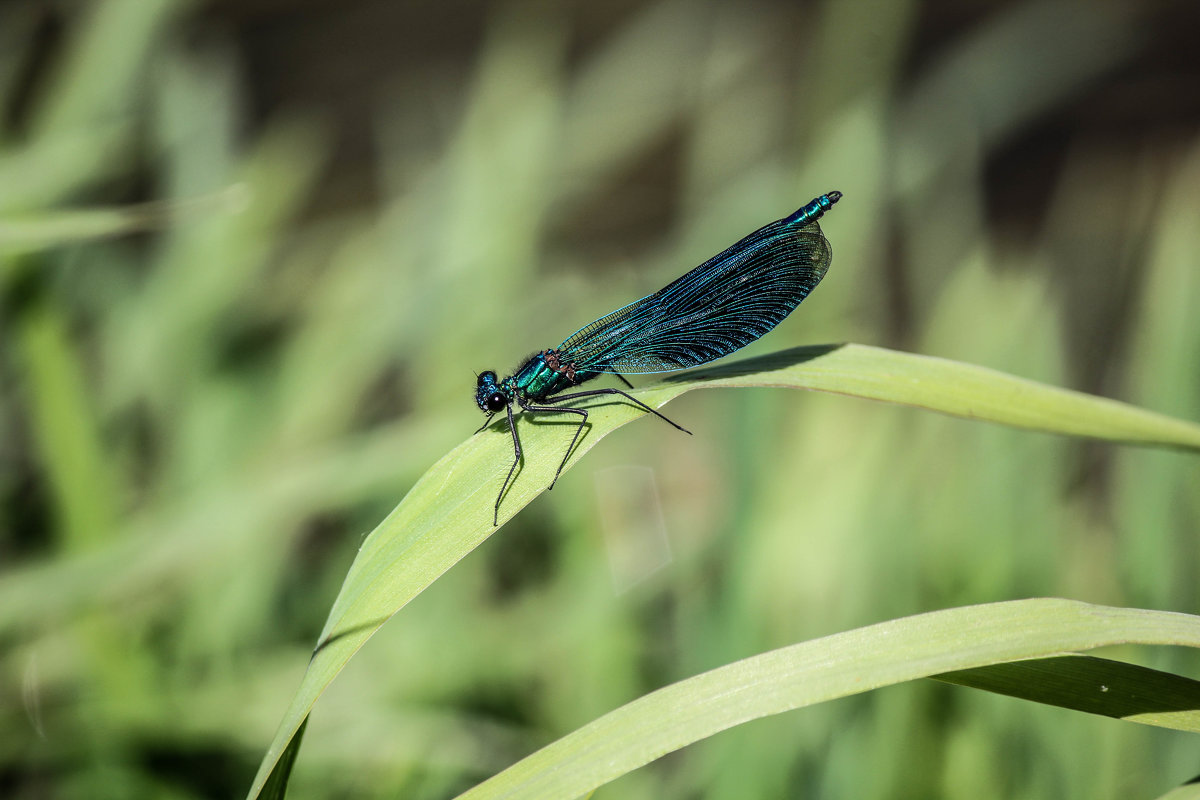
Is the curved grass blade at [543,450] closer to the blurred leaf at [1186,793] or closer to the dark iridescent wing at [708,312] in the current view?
the blurred leaf at [1186,793]

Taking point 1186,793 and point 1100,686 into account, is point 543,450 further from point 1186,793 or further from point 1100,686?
point 1186,793

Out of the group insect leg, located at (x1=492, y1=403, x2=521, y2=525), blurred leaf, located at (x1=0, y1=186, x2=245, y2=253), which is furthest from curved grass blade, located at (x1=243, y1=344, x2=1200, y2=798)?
blurred leaf, located at (x1=0, y1=186, x2=245, y2=253)

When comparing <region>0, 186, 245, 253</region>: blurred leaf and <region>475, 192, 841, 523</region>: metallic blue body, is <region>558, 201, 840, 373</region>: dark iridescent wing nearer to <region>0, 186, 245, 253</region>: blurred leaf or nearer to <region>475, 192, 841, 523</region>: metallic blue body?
<region>475, 192, 841, 523</region>: metallic blue body

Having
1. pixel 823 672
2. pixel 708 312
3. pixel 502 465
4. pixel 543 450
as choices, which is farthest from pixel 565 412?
pixel 823 672

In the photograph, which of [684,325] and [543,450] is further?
[684,325]

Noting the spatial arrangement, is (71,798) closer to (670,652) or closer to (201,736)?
(201,736)
